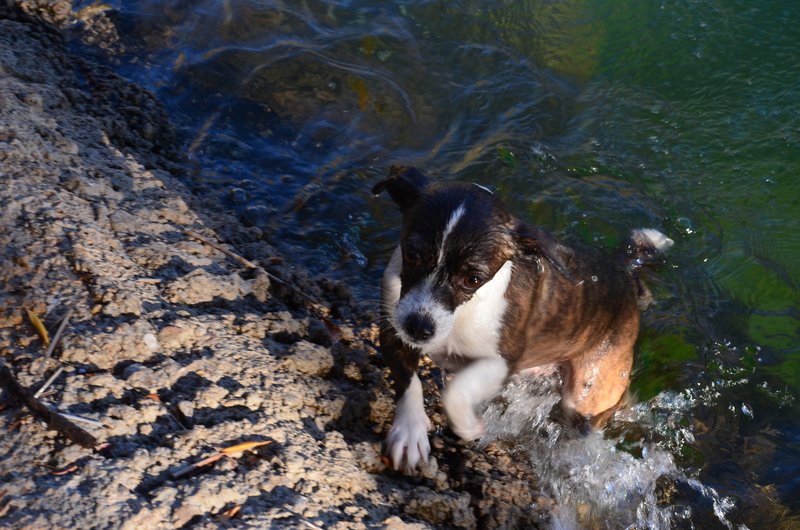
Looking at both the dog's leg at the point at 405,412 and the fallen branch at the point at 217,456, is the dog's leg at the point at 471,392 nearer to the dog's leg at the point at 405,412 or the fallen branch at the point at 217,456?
the dog's leg at the point at 405,412

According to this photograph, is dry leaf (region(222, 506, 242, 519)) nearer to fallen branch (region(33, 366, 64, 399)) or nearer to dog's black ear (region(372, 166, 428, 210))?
fallen branch (region(33, 366, 64, 399))

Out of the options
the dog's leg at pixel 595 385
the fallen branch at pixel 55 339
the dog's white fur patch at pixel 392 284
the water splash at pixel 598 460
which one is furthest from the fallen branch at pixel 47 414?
the dog's leg at pixel 595 385

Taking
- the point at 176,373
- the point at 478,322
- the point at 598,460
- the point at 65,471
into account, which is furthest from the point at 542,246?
the point at 65,471

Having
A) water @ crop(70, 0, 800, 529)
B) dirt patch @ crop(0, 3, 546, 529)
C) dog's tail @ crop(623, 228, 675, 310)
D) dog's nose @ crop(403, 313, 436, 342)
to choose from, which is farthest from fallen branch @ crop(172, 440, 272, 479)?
dog's tail @ crop(623, 228, 675, 310)

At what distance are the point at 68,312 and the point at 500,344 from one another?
2125 mm

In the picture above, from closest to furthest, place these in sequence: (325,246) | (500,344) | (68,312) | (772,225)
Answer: (68,312) → (500,344) → (325,246) → (772,225)

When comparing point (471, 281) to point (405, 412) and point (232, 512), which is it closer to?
point (405, 412)

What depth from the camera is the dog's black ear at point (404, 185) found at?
13.7 ft

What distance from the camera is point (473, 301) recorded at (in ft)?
13.6

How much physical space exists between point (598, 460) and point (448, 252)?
1841 millimetres

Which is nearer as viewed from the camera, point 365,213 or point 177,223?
point 177,223

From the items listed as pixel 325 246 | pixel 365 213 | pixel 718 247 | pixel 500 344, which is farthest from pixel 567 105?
pixel 500 344

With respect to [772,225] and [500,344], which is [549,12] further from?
[500,344]

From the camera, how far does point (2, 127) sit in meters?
4.46
